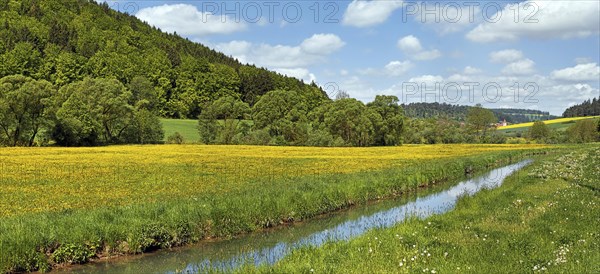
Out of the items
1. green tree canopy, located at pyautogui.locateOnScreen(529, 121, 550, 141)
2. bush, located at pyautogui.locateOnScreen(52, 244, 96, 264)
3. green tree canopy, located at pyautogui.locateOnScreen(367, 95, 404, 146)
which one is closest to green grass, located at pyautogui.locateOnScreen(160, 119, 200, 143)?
green tree canopy, located at pyautogui.locateOnScreen(367, 95, 404, 146)

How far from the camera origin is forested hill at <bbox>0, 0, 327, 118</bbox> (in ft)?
412

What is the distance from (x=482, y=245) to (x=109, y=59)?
468 ft

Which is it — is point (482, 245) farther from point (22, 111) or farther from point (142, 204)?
point (22, 111)

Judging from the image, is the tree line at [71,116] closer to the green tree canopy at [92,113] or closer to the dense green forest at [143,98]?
the green tree canopy at [92,113]

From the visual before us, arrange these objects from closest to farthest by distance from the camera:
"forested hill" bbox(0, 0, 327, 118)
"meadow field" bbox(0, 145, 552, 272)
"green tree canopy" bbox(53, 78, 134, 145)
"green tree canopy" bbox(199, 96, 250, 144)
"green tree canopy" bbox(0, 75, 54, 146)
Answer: "meadow field" bbox(0, 145, 552, 272), "green tree canopy" bbox(0, 75, 54, 146), "green tree canopy" bbox(53, 78, 134, 145), "green tree canopy" bbox(199, 96, 250, 144), "forested hill" bbox(0, 0, 327, 118)

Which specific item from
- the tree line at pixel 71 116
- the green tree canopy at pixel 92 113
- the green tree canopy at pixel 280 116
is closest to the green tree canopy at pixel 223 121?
the green tree canopy at pixel 280 116

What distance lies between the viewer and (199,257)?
14805mm

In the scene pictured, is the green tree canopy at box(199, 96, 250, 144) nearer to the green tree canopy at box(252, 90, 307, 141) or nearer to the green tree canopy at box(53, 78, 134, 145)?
the green tree canopy at box(252, 90, 307, 141)

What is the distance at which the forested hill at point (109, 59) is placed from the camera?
12544cm

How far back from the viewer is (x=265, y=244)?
16422mm

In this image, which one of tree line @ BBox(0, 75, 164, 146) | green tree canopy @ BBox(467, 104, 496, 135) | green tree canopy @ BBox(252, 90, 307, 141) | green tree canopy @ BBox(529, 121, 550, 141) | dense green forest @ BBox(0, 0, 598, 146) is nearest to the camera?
tree line @ BBox(0, 75, 164, 146)

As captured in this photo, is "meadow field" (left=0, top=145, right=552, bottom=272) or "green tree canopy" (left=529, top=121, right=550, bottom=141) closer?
"meadow field" (left=0, top=145, right=552, bottom=272)

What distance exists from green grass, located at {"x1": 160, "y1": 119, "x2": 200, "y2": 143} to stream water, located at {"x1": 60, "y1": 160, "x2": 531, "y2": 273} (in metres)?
79.5

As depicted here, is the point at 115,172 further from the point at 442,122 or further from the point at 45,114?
the point at 442,122
